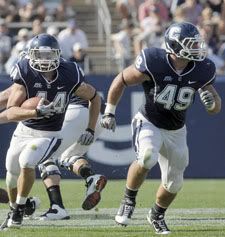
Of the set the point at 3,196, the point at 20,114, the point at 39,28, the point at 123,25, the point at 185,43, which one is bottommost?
the point at 123,25

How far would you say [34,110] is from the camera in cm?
716

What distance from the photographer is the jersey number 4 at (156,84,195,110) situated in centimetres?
734

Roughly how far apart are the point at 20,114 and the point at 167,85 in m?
1.19

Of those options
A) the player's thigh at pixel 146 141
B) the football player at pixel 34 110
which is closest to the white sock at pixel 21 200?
the football player at pixel 34 110

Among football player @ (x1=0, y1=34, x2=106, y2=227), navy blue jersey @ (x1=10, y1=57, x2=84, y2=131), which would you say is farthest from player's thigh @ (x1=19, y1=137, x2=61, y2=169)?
navy blue jersey @ (x1=10, y1=57, x2=84, y2=131)

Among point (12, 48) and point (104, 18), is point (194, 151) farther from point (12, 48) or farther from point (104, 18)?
point (104, 18)

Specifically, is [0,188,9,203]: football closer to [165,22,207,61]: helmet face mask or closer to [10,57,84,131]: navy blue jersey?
[10,57,84,131]: navy blue jersey

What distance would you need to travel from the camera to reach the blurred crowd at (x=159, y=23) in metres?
15.7

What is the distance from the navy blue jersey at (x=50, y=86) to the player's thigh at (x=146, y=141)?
2.02ft

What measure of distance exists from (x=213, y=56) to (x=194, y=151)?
3.51 metres

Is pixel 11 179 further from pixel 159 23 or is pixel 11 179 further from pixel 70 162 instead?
pixel 159 23

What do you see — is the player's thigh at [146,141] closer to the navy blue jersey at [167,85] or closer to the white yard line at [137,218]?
the navy blue jersey at [167,85]

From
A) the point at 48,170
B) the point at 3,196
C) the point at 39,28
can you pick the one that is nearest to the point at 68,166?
the point at 48,170

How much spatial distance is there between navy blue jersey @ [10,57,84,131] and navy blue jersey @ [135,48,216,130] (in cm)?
63
